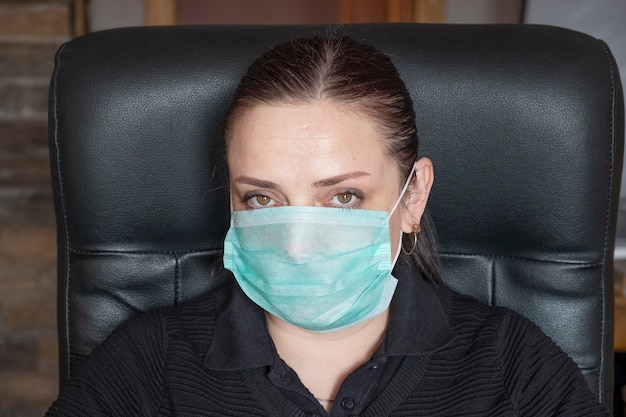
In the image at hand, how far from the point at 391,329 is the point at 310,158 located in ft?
0.99

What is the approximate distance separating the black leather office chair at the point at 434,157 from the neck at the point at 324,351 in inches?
7.6

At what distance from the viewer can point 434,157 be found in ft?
4.47

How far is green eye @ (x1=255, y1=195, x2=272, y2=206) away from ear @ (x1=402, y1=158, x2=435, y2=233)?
213 mm

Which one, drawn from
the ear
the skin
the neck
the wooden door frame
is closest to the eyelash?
the skin

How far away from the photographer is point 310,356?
1371 mm

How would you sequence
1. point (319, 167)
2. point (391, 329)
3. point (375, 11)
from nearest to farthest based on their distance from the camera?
point (319, 167) → point (391, 329) → point (375, 11)

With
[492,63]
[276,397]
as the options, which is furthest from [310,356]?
[492,63]

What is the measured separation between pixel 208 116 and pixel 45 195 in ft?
4.52

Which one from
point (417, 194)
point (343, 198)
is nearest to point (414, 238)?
point (417, 194)

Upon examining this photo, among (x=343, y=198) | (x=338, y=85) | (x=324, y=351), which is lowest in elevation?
(x=324, y=351)

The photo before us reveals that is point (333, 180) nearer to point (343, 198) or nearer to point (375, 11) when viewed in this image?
point (343, 198)

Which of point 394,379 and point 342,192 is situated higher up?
point 342,192

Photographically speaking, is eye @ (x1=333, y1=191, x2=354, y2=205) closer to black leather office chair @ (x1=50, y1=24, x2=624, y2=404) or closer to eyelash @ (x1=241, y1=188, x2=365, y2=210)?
eyelash @ (x1=241, y1=188, x2=365, y2=210)

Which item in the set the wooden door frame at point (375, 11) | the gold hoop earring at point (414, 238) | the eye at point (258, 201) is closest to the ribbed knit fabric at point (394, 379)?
the gold hoop earring at point (414, 238)
